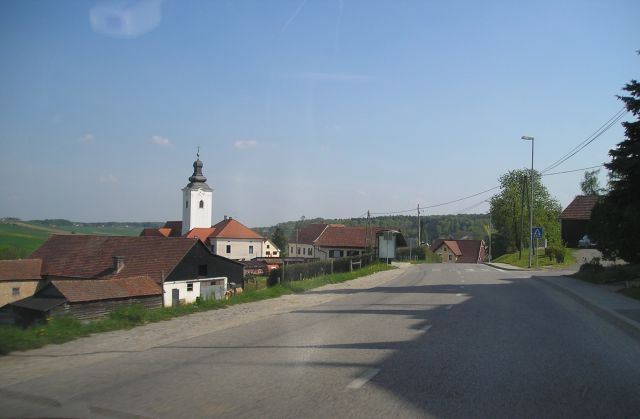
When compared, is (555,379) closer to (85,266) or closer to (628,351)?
(628,351)

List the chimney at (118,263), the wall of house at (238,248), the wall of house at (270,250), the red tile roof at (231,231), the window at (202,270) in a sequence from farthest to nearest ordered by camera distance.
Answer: the wall of house at (270,250) → the red tile roof at (231,231) → the wall of house at (238,248) → the window at (202,270) → the chimney at (118,263)

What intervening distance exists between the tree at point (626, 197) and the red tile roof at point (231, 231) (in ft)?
298

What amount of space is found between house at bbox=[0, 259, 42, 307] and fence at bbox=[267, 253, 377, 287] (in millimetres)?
29624

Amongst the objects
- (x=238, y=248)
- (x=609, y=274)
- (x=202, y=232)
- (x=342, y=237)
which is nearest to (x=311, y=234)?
(x=342, y=237)

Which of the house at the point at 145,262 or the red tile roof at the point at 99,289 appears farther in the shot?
the house at the point at 145,262

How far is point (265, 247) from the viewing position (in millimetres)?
115000

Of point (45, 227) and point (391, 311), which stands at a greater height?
point (45, 227)

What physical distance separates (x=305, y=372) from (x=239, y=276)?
5122cm

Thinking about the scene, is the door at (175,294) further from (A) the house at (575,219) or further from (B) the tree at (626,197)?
(A) the house at (575,219)

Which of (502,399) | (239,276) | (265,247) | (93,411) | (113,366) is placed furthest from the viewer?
(265,247)

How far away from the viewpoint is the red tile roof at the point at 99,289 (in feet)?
107

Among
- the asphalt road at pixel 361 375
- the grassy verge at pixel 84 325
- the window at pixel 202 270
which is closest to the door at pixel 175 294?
the window at pixel 202 270

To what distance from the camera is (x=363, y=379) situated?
7230 millimetres

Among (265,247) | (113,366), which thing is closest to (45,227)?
(265,247)
